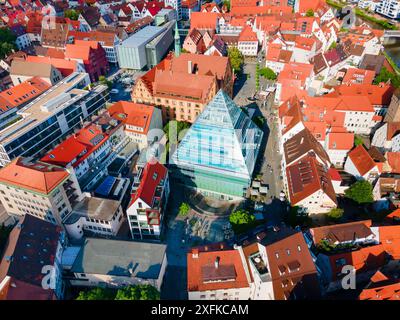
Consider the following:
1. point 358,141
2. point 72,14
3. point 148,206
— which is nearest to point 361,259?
point 148,206

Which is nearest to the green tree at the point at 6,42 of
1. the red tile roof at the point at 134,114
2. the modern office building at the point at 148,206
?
the red tile roof at the point at 134,114

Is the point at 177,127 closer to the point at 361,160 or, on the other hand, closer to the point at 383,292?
the point at 361,160

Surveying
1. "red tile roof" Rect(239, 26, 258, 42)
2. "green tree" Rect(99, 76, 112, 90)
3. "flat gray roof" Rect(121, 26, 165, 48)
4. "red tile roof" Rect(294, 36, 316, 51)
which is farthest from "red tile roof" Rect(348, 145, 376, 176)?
"flat gray roof" Rect(121, 26, 165, 48)

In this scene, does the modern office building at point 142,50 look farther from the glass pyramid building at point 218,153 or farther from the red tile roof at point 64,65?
the glass pyramid building at point 218,153

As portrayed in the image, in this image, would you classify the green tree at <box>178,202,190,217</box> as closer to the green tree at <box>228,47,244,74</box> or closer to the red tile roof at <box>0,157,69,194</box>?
the red tile roof at <box>0,157,69,194</box>

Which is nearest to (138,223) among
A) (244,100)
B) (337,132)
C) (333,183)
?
(333,183)
